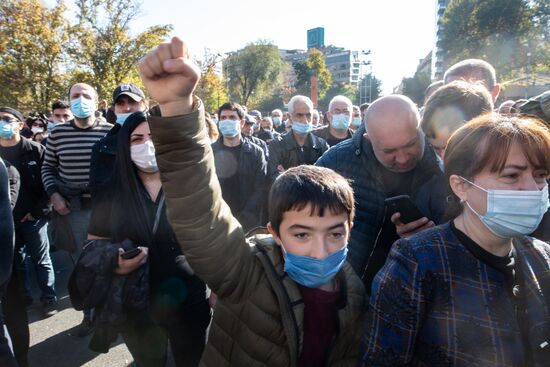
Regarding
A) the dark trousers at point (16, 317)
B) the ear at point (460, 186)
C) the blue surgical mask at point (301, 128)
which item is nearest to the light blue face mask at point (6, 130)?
the dark trousers at point (16, 317)

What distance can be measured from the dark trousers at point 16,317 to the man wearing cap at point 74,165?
1011 mm

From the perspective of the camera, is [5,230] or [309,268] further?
[5,230]

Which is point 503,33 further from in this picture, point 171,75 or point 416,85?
point 171,75

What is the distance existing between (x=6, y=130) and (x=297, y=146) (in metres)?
3.39

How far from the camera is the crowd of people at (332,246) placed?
129 centimetres

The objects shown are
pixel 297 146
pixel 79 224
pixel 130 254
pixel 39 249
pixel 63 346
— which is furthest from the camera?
pixel 297 146

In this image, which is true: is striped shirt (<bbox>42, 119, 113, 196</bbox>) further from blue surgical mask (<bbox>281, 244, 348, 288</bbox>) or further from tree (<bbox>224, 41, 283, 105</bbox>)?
tree (<bbox>224, 41, 283, 105</bbox>)

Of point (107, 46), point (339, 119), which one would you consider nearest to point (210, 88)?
point (107, 46)

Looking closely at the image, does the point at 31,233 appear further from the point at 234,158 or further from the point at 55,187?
the point at 234,158

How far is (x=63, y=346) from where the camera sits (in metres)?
3.61

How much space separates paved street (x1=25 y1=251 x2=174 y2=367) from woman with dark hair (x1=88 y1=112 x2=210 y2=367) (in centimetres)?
112

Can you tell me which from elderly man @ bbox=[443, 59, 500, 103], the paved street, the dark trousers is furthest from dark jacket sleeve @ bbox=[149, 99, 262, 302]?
the paved street

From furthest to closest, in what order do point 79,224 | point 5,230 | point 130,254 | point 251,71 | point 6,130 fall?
point 251,71 → point 6,130 → point 79,224 → point 5,230 → point 130,254

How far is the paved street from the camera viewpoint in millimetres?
3369
